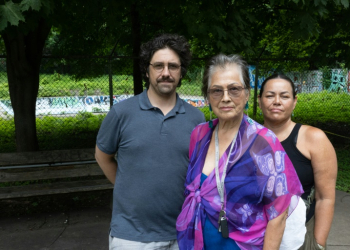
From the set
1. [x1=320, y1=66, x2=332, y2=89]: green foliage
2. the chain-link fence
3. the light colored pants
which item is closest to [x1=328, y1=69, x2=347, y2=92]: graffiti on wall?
[x1=320, y1=66, x2=332, y2=89]: green foliage

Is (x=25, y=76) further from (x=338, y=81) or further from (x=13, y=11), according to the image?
(x=338, y=81)

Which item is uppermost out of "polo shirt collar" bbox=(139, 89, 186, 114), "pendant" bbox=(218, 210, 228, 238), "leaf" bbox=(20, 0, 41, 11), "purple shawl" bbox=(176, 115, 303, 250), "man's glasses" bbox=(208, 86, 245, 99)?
"leaf" bbox=(20, 0, 41, 11)

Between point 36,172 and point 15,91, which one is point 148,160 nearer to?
point 36,172

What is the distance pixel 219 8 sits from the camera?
4754 mm

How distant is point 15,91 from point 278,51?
685 centimetres

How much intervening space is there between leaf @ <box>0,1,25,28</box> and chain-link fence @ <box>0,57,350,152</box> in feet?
12.8

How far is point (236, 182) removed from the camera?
4.90 feet

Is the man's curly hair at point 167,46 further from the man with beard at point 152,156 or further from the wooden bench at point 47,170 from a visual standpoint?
the wooden bench at point 47,170

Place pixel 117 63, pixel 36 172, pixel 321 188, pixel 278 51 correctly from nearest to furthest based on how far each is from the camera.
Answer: pixel 321 188
pixel 36 172
pixel 117 63
pixel 278 51

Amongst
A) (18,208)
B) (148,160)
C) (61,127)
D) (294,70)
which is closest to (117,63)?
(61,127)

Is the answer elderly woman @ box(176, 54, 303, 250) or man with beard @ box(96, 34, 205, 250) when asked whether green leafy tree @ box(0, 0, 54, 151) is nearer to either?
man with beard @ box(96, 34, 205, 250)

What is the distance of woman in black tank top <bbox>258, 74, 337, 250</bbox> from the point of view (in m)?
1.85

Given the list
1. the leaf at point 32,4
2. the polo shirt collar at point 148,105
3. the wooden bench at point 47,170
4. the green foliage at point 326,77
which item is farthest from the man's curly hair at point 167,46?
the green foliage at point 326,77

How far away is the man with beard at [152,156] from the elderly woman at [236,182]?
304 mm
